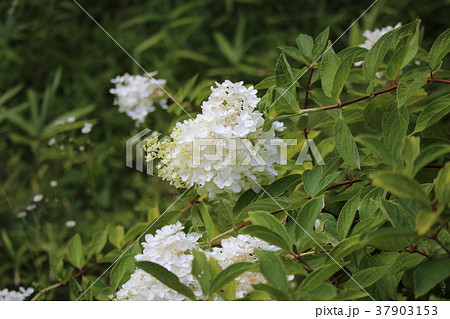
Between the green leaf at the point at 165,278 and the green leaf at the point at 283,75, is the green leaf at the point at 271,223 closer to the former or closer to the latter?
the green leaf at the point at 165,278

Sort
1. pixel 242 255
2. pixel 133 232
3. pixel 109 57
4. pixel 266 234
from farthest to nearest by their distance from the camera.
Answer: pixel 109 57 < pixel 133 232 < pixel 242 255 < pixel 266 234

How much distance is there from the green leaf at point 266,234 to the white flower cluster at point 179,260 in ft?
0.26

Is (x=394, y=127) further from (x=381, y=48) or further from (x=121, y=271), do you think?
(x=121, y=271)

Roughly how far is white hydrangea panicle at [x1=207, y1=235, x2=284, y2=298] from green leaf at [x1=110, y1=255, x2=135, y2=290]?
0.18m

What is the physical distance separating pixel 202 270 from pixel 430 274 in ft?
0.90

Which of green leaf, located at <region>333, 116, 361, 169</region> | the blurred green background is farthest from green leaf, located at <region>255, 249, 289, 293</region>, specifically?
the blurred green background

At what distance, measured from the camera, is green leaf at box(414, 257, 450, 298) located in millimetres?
542

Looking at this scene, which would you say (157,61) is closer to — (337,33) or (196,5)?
(196,5)

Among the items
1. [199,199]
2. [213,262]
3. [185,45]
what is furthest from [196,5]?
[213,262]

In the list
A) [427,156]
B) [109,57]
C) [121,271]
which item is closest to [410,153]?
[427,156]

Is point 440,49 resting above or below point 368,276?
above

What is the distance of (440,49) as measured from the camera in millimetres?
777

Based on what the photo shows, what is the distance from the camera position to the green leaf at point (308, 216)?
0.65 metres

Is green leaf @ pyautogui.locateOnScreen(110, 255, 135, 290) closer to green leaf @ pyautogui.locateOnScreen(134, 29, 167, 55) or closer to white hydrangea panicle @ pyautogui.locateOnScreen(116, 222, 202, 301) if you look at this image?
white hydrangea panicle @ pyautogui.locateOnScreen(116, 222, 202, 301)
